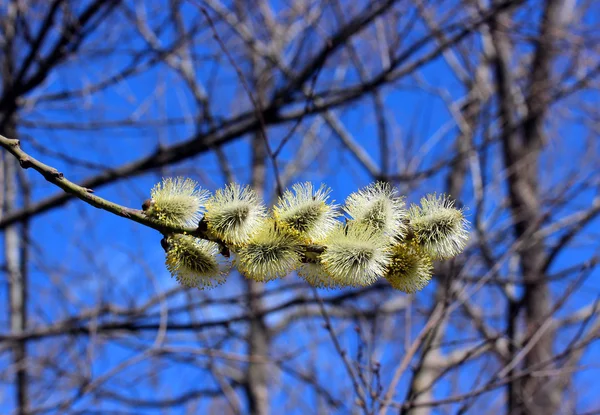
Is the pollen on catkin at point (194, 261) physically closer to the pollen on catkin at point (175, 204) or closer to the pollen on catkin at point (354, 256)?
the pollen on catkin at point (175, 204)

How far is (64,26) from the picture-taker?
4.14 m

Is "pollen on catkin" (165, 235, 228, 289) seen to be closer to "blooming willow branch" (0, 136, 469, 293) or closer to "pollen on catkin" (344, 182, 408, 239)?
"blooming willow branch" (0, 136, 469, 293)

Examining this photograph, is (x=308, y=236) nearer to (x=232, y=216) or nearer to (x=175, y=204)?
(x=232, y=216)

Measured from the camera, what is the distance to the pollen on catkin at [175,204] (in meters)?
1.62

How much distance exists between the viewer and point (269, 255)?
1641 millimetres

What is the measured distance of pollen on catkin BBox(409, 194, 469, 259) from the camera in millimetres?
1719

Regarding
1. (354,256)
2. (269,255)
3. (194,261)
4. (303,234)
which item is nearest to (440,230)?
(354,256)

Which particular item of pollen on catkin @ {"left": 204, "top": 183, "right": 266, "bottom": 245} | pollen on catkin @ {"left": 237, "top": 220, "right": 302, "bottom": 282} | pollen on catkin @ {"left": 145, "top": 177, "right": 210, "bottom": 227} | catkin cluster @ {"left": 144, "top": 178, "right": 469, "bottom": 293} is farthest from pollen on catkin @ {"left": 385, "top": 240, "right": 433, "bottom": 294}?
pollen on catkin @ {"left": 145, "top": 177, "right": 210, "bottom": 227}

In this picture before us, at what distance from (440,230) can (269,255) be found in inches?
19.9

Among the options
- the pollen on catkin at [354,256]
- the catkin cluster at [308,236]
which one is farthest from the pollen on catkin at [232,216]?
the pollen on catkin at [354,256]

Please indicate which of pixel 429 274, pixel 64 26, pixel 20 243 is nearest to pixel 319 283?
pixel 429 274

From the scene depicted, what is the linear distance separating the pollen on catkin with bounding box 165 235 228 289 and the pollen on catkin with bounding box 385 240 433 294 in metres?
0.50

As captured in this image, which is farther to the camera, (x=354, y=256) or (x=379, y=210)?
(x=379, y=210)

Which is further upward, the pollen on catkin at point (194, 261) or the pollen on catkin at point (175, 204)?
the pollen on catkin at point (175, 204)
